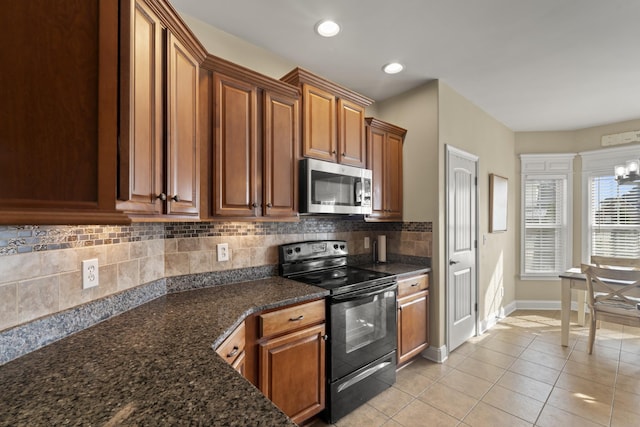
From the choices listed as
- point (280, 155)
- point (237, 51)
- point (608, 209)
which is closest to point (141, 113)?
point (280, 155)

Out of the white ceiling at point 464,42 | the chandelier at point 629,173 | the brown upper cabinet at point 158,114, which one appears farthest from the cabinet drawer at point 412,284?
the chandelier at point 629,173

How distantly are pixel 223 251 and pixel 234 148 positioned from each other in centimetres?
73

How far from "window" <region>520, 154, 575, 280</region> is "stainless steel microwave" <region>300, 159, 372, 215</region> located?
3327 mm

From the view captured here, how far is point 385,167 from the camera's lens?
291 cm

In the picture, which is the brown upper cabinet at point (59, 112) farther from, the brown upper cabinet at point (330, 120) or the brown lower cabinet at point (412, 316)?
the brown lower cabinet at point (412, 316)

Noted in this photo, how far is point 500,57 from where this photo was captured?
2.43 metres

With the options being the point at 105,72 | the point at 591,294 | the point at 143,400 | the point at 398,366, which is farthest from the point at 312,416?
the point at 591,294

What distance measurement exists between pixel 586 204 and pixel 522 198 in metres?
0.81

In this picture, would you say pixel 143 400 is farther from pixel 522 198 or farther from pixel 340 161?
pixel 522 198

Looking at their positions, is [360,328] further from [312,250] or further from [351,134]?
[351,134]

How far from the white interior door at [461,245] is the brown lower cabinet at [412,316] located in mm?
271

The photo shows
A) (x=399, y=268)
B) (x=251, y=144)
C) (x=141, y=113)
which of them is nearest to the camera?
(x=141, y=113)

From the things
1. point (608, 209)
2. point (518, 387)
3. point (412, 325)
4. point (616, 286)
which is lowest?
point (518, 387)

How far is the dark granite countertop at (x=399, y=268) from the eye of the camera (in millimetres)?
2552
